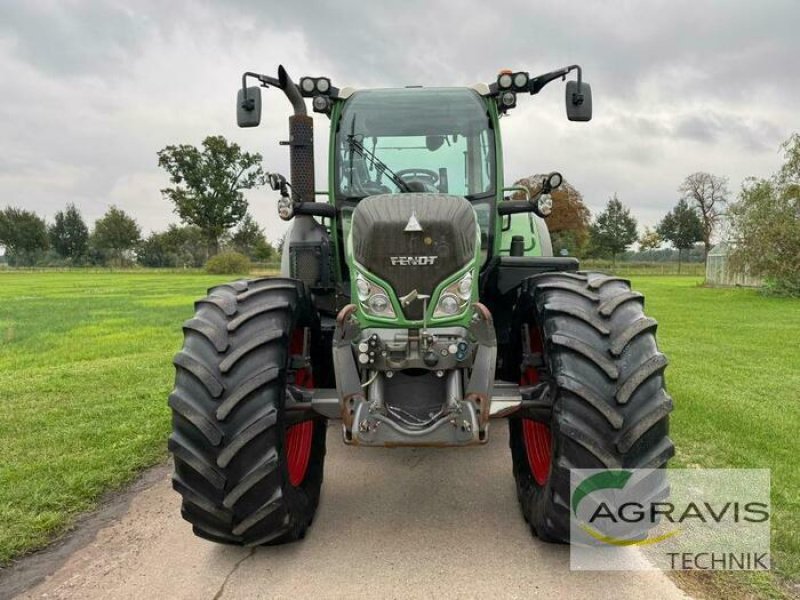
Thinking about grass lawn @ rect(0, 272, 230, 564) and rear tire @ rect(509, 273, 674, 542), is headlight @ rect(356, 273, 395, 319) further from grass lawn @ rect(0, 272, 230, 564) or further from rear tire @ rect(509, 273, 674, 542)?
grass lawn @ rect(0, 272, 230, 564)

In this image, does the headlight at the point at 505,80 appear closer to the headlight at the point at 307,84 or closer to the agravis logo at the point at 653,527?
the headlight at the point at 307,84

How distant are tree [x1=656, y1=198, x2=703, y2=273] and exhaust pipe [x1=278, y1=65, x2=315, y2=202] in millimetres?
63629

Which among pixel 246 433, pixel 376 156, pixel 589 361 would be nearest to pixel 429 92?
pixel 376 156

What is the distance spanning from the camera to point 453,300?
331 cm

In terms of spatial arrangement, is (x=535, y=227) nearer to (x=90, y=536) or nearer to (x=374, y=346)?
(x=374, y=346)

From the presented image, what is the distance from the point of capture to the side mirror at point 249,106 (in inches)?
174

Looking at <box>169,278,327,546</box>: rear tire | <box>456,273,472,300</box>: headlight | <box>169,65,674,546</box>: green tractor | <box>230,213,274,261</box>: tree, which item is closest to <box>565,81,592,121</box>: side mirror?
<box>169,65,674,546</box>: green tractor

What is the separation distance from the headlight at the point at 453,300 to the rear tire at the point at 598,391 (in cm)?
43

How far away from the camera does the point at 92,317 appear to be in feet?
56.9

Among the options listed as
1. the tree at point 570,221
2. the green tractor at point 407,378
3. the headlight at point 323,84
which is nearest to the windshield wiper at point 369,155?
the headlight at point 323,84

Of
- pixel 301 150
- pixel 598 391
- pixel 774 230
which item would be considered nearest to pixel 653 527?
pixel 598 391

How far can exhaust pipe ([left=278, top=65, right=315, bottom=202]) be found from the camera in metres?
5.19

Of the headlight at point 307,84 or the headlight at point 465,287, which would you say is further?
the headlight at point 307,84

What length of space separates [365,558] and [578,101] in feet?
11.3
